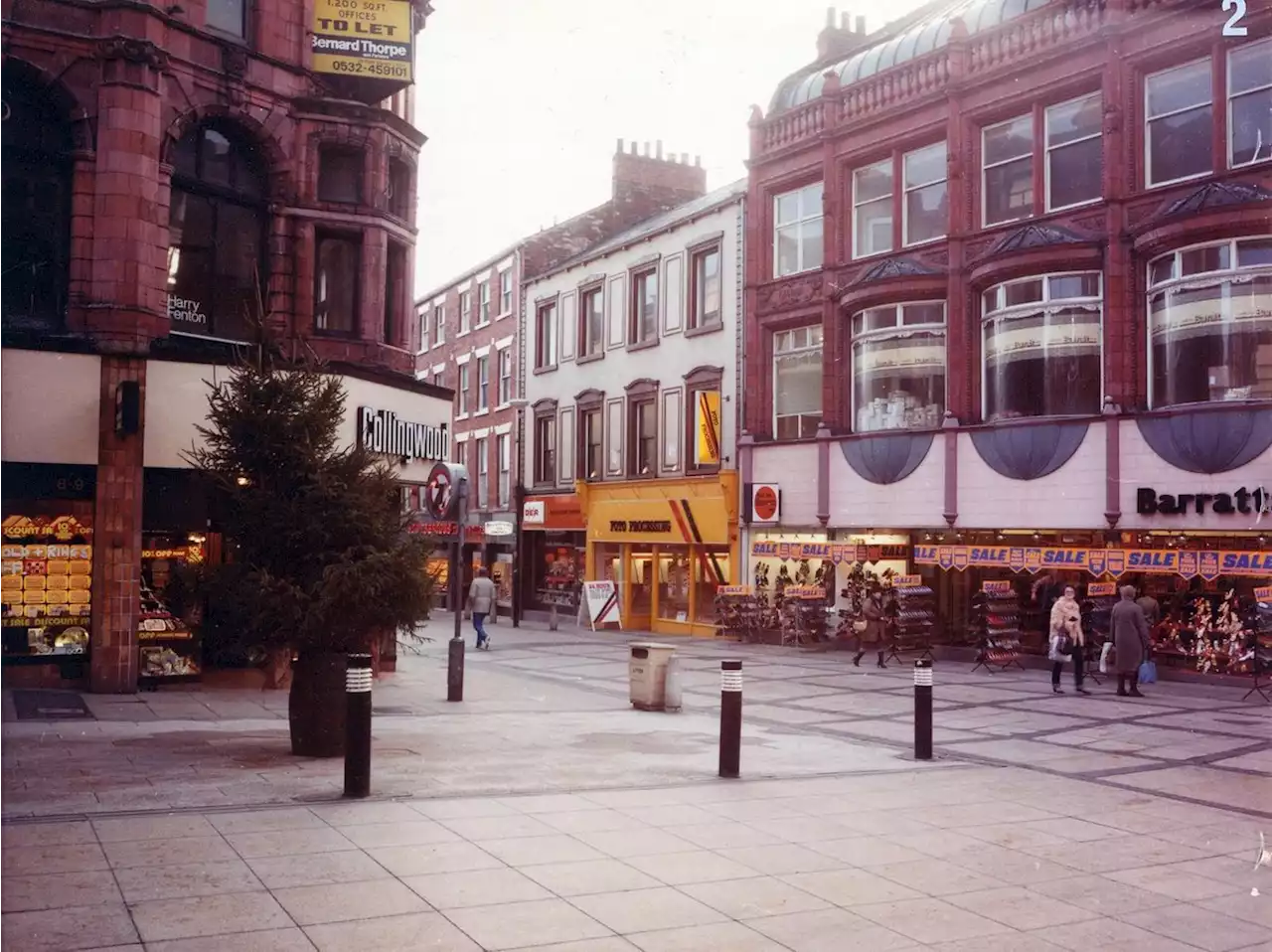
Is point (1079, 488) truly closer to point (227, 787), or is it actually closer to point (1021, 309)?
point (1021, 309)

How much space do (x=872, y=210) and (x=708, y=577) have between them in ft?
36.8

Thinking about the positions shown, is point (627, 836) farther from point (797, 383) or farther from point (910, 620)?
point (797, 383)

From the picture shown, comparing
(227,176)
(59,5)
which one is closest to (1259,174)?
(227,176)

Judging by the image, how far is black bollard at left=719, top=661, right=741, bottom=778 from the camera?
11.5 metres

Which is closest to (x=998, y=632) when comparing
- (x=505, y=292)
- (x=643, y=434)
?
(x=643, y=434)

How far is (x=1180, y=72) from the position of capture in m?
22.9

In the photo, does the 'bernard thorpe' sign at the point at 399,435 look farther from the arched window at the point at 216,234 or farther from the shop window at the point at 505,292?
the shop window at the point at 505,292

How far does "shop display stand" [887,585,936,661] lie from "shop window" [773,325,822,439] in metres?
6.05

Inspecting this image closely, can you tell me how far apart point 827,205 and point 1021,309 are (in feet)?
22.3

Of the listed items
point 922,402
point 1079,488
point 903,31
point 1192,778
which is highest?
point 903,31

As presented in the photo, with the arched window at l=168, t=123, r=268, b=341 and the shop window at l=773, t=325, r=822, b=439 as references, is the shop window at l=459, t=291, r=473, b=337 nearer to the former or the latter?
the shop window at l=773, t=325, r=822, b=439

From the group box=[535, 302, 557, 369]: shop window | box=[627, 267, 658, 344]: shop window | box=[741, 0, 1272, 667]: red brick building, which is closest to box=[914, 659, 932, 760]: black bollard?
box=[741, 0, 1272, 667]: red brick building

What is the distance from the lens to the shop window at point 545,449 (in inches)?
1686

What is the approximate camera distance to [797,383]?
103 ft
